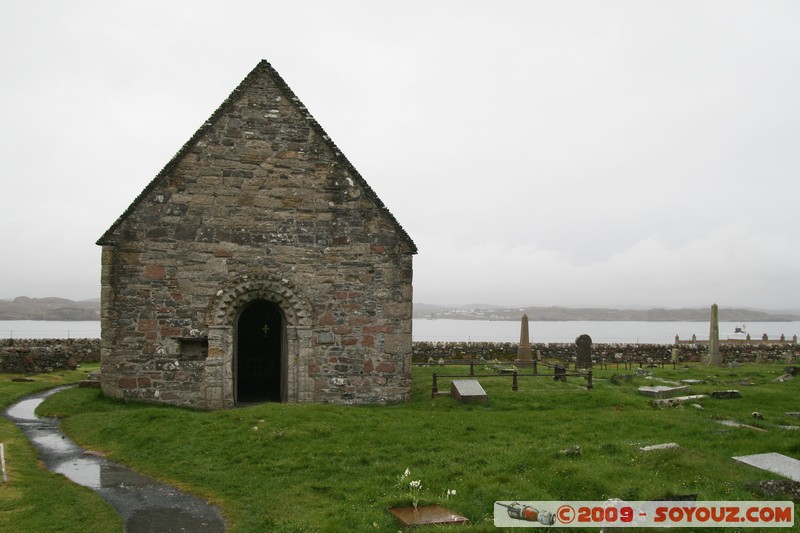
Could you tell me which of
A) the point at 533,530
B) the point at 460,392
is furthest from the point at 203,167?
the point at 533,530

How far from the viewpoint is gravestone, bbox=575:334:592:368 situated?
26.8m

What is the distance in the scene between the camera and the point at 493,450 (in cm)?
1058

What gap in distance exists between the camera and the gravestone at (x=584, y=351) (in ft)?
87.8

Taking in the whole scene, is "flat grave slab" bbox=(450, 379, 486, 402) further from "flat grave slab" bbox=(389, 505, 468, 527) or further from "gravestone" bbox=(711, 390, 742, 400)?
"flat grave slab" bbox=(389, 505, 468, 527)

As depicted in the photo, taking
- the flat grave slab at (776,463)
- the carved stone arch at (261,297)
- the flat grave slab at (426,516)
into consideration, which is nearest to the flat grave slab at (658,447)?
the flat grave slab at (776,463)

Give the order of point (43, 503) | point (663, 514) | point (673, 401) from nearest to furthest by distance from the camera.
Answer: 1. point (663, 514)
2. point (43, 503)
3. point (673, 401)

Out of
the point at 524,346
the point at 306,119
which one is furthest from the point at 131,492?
the point at 524,346

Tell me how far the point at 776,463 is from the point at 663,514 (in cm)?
339

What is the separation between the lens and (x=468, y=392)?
51.2ft

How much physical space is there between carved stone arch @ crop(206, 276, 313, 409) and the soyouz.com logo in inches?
375

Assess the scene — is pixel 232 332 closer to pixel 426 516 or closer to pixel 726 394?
pixel 426 516

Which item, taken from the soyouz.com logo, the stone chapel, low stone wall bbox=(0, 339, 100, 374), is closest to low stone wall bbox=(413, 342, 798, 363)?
the stone chapel

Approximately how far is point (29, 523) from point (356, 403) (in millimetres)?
9020

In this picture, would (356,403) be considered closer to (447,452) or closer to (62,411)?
(447,452)
